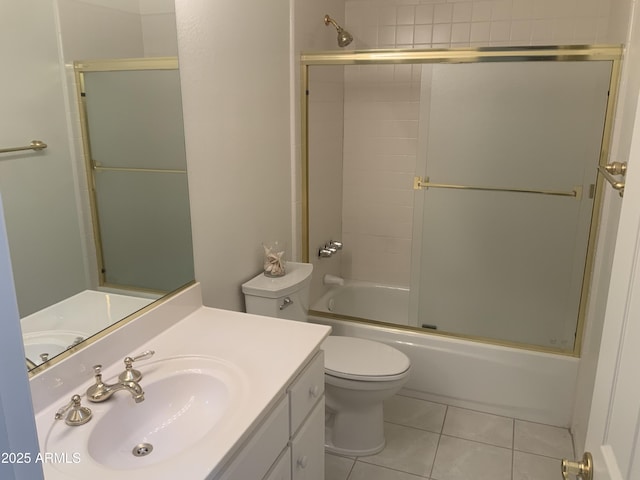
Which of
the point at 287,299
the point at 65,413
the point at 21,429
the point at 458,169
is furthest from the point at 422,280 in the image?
the point at 21,429

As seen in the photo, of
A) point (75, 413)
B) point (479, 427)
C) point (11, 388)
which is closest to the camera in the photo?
point (11, 388)

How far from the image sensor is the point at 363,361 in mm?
2242

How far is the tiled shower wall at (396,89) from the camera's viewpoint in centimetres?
286

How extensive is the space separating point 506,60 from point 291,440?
1.82m

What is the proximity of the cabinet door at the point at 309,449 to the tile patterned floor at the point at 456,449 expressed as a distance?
528 mm

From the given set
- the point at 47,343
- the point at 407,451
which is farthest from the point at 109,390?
the point at 407,451

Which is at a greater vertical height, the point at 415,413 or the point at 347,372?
the point at 347,372

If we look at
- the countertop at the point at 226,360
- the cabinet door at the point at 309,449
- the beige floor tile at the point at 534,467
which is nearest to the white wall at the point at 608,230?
the beige floor tile at the point at 534,467


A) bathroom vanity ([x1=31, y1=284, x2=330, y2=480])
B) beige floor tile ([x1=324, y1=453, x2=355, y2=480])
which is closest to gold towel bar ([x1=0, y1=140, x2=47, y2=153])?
bathroom vanity ([x1=31, y1=284, x2=330, y2=480])

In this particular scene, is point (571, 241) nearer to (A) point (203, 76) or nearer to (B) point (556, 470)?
(B) point (556, 470)

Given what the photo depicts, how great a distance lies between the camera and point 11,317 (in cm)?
48

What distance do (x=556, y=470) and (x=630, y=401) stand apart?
66.5 inches

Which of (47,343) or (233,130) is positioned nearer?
(47,343)

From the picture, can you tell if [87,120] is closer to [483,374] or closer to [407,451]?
[407,451]
